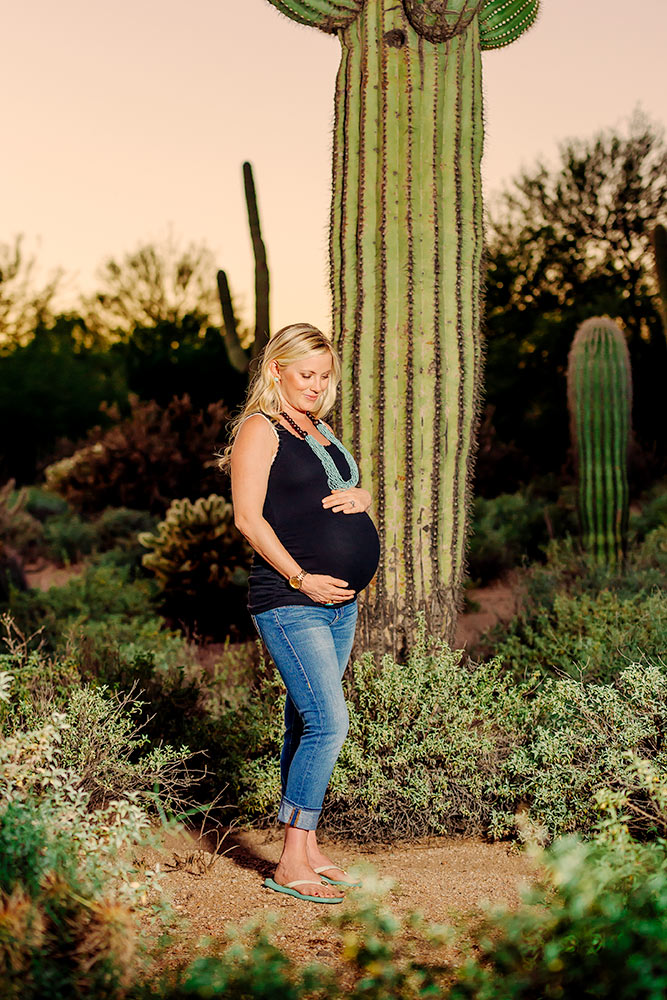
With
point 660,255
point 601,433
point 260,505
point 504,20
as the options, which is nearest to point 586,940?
point 260,505

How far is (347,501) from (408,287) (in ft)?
5.79

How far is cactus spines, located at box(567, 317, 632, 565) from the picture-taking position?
10195 millimetres

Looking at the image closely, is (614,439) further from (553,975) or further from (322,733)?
(553,975)

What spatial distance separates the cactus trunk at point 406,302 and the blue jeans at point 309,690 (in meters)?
1.44

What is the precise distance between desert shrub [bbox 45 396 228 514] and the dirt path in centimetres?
1074

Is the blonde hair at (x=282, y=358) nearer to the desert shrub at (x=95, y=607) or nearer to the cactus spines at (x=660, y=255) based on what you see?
the desert shrub at (x=95, y=607)

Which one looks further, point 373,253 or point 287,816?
point 373,253

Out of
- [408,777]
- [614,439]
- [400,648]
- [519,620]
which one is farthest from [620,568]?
[408,777]

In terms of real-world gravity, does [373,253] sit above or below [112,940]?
above

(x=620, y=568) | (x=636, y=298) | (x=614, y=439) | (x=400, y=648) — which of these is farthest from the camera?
(x=636, y=298)

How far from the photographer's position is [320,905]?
3.79m

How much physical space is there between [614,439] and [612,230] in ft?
49.6

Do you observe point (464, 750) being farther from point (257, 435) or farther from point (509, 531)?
point (509, 531)

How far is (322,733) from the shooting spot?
3.74 meters
